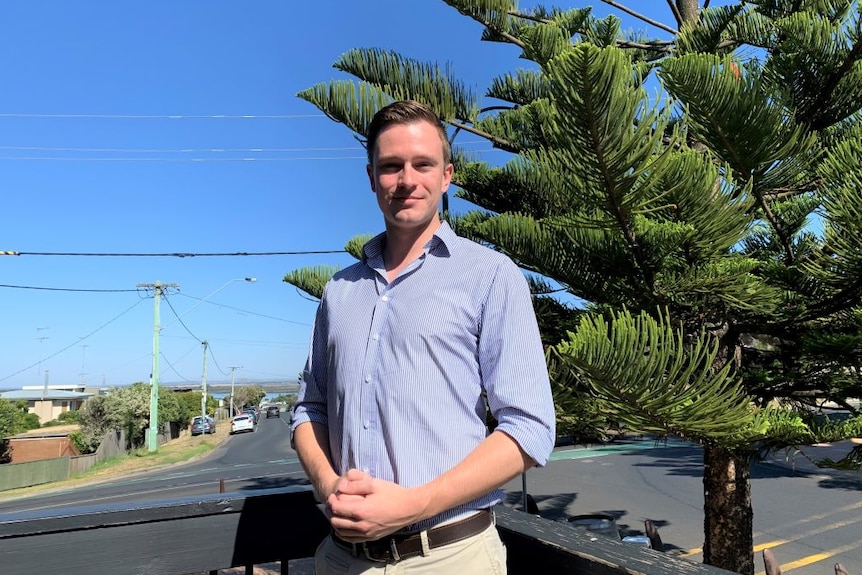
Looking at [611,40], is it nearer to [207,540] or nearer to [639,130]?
[639,130]

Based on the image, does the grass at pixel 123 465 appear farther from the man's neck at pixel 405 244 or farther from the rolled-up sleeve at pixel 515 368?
the rolled-up sleeve at pixel 515 368

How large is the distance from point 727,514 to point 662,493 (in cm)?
866

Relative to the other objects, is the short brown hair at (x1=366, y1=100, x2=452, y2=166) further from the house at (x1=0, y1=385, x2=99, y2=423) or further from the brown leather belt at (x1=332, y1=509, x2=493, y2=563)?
the house at (x1=0, y1=385, x2=99, y2=423)

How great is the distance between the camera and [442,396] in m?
0.98

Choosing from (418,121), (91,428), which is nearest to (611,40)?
(418,121)

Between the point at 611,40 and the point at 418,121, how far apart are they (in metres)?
3.30

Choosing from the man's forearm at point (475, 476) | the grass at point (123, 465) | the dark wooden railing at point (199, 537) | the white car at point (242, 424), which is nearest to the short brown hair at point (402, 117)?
the man's forearm at point (475, 476)

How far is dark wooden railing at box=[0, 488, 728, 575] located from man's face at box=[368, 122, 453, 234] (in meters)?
0.70

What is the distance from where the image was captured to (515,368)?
94 cm

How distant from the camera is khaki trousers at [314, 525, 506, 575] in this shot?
960 millimetres

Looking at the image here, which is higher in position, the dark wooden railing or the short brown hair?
the short brown hair

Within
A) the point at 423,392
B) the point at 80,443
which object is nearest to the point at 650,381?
the point at 423,392

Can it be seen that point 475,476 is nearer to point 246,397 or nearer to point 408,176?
point 408,176

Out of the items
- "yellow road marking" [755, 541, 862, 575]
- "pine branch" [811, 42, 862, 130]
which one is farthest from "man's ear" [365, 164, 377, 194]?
"yellow road marking" [755, 541, 862, 575]
